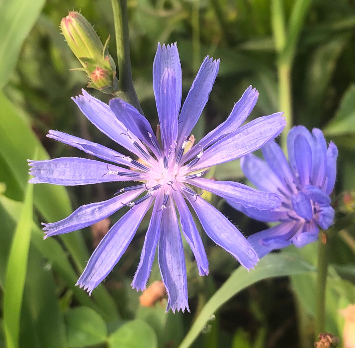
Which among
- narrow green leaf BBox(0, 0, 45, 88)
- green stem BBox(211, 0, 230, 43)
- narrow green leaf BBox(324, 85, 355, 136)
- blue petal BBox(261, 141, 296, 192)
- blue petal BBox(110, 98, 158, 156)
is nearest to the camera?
blue petal BBox(110, 98, 158, 156)

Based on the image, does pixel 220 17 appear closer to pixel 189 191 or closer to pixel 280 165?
pixel 280 165

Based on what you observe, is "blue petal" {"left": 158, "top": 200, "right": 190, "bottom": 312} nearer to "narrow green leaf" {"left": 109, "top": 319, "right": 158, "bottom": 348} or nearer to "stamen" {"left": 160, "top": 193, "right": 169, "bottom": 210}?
"stamen" {"left": 160, "top": 193, "right": 169, "bottom": 210}

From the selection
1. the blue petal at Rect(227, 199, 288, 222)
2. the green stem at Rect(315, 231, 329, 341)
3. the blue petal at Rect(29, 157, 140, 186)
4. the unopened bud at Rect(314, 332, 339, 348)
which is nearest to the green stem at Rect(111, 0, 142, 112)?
the blue petal at Rect(29, 157, 140, 186)

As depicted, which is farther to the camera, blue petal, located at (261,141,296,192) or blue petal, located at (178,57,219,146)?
blue petal, located at (261,141,296,192)

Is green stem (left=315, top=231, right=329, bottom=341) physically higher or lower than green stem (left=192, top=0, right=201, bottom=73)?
lower

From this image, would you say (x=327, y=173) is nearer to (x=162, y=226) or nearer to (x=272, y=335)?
(x=162, y=226)

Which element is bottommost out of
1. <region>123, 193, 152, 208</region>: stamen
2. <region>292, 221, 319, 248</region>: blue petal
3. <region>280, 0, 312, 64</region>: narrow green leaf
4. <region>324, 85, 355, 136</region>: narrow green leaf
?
<region>292, 221, 319, 248</region>: blue petal
